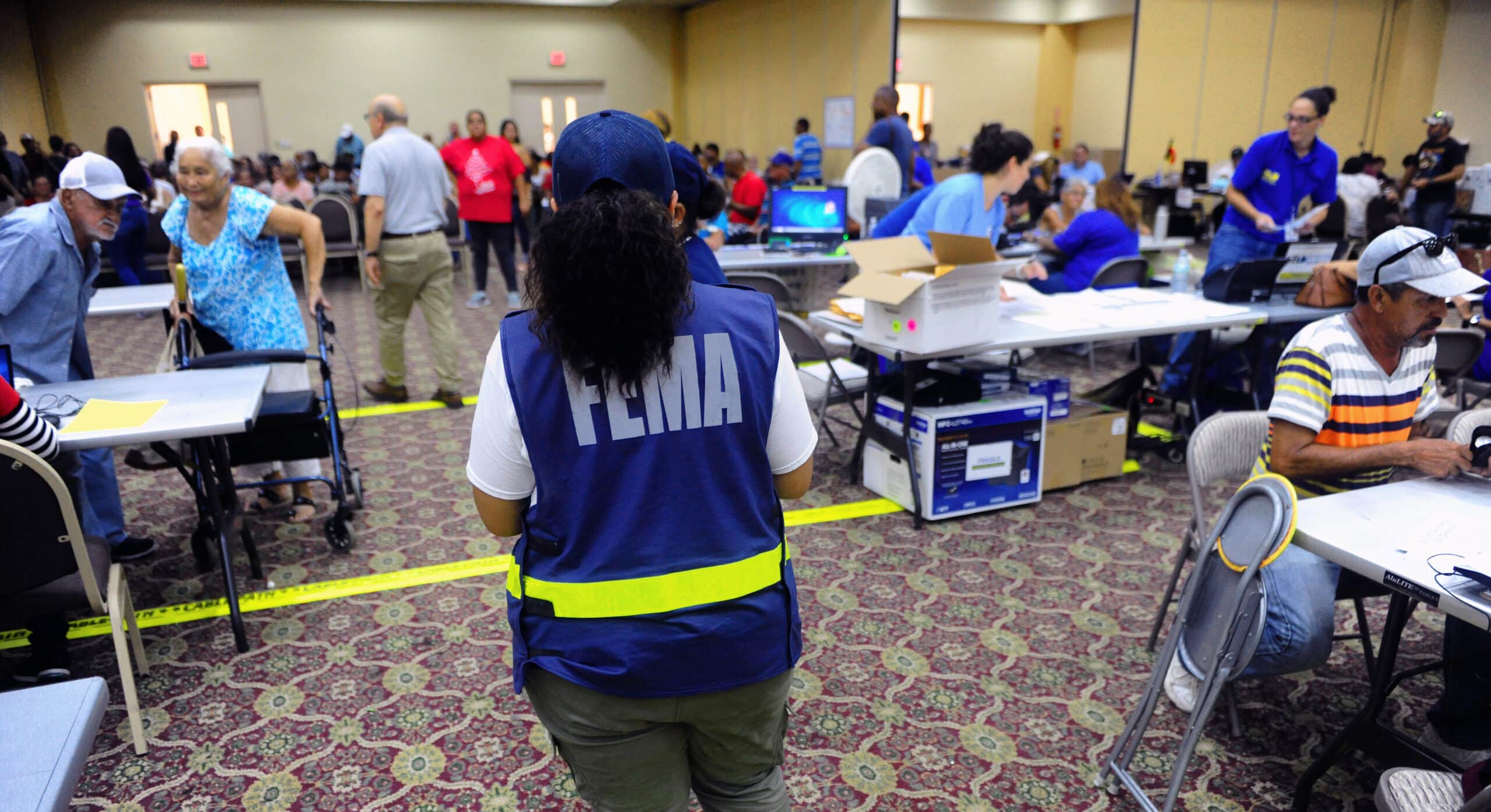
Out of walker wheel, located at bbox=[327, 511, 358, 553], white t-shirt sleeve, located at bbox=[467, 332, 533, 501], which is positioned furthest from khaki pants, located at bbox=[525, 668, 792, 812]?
walker wheel, located at bbox=[327, 511, 358, 553]

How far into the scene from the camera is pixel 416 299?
Result: 16.8 ft

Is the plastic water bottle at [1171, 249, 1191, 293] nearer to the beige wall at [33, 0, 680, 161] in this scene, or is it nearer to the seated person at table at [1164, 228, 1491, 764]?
the seated person at table at [1164, 228, 1491, 764]

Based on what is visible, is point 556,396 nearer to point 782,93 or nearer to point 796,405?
point 796,405

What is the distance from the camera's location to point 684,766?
1.32 metres

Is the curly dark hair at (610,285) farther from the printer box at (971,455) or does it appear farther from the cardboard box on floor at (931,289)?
the printer box at (971,455)

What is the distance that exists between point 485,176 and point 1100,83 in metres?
11.5

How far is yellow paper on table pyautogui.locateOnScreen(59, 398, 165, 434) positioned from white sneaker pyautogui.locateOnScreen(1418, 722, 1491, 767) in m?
3.21

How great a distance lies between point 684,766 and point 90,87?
16086mm

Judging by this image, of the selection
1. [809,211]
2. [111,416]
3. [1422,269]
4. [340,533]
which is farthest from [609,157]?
[809,211]

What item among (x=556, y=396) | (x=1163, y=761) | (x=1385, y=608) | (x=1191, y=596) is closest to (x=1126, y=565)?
(x=1385, y=608)

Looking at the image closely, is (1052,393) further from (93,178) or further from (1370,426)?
(93,178)

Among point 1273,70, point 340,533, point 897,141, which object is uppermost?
point 1273,70

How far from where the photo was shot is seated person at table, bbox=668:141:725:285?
6.05 feet

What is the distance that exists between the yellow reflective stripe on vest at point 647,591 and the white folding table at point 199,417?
166 cm
